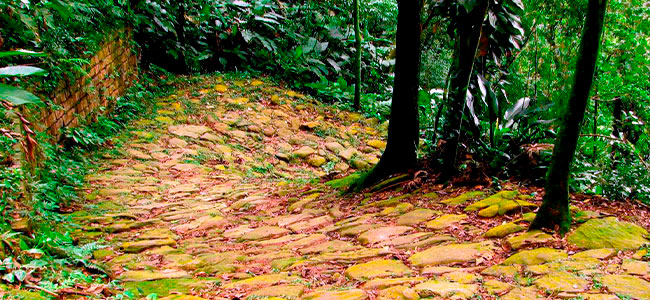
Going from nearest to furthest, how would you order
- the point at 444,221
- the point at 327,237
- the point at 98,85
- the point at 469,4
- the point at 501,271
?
the point at 501,271 < the point at 444,221 < the point at 327,237 < the point at 469,4 < the point at 98,85

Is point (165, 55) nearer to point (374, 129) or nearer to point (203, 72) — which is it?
point (203, 72)

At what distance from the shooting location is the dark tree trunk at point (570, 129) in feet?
8.02

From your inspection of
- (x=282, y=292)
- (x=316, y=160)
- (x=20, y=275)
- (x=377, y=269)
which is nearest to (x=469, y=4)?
(x=377, y=269)

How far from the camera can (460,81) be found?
387cm

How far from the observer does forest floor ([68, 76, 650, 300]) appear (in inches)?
87.1

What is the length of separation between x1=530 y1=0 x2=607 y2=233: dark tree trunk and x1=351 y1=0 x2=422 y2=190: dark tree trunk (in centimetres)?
181

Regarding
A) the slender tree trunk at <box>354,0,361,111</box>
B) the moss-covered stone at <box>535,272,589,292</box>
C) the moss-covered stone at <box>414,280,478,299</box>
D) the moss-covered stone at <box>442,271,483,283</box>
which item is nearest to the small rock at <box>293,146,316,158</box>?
the slender tree trunk at <box>354,0,361,111</box>

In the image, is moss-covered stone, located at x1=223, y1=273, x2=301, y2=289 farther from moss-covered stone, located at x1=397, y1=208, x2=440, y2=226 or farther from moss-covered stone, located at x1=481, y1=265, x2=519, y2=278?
moss-covered stone, located at x1=397, y1=208, x2=440, y2=226

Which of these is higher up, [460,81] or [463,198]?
[460,81]

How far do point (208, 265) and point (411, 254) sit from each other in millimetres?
1329

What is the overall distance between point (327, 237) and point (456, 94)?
5.38 feet

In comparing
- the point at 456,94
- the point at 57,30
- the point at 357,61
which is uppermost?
the point at 57,30

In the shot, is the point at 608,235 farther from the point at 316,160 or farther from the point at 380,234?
the point at 316,160

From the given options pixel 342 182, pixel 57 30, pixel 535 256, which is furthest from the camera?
pixel 57 30
